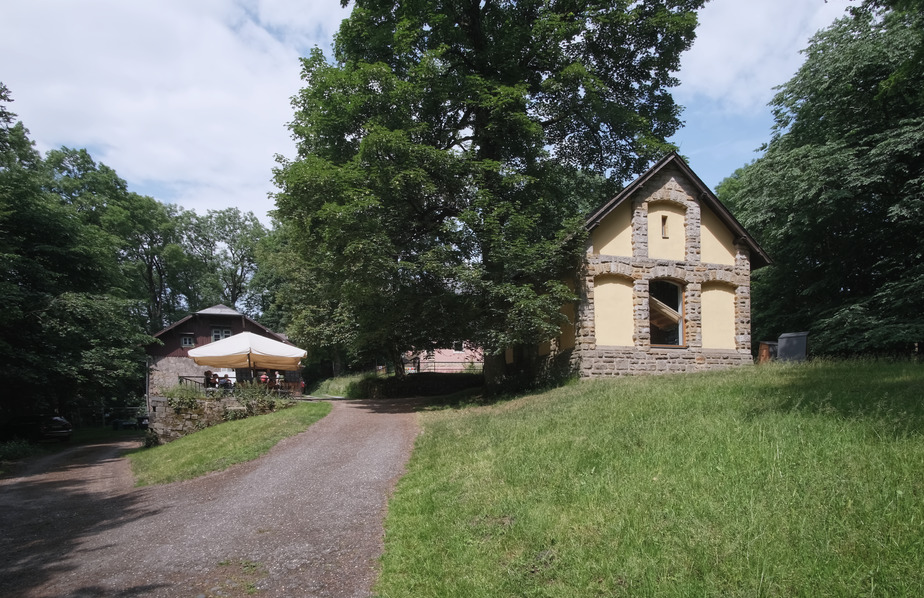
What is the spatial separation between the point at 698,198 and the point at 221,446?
17.1 meters

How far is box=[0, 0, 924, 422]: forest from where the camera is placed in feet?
53.4

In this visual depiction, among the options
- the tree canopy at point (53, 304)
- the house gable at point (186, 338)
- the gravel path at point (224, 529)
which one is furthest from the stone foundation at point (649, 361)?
the house gable at point (186, 338)

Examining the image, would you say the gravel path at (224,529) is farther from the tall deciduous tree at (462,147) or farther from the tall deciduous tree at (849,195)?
the tall deciduous tree at (849,195)

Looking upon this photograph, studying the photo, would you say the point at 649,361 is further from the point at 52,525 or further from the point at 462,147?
the point at 52,525

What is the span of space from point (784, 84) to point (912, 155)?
7914mm

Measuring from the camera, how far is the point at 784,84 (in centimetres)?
2486

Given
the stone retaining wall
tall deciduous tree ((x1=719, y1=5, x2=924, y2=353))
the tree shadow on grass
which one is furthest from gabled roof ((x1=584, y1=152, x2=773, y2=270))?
the tree shadow on grass

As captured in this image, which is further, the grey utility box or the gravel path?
the grey utility box

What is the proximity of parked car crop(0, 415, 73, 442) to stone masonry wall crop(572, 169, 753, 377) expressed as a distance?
2415cm

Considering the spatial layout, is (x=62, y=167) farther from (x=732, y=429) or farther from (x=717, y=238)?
(x=732, y=429)

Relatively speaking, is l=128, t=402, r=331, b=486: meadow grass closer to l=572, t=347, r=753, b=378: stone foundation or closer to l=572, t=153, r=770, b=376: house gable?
l=572, t=347, r=753, b=378: stone foundation

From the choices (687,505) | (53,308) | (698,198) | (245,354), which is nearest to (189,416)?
(245,354)

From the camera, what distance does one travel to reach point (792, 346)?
17.5 meters

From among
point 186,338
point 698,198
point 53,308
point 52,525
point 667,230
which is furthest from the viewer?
point 186,338
